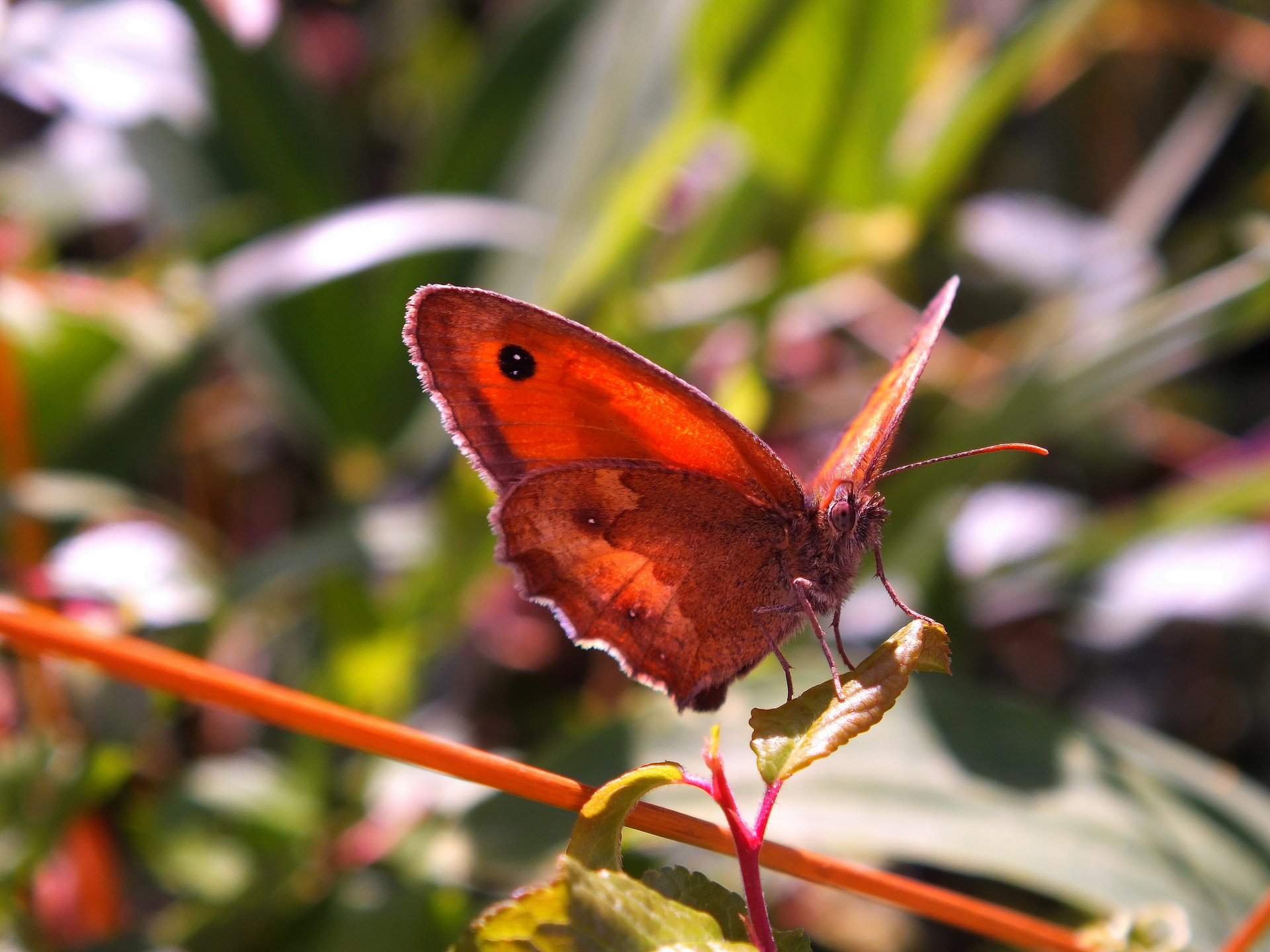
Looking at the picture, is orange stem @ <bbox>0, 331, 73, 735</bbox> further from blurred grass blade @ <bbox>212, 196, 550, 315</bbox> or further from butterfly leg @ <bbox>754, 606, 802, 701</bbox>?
butterfly leg @ <bbox>754, 606, 802, 701</bbox>

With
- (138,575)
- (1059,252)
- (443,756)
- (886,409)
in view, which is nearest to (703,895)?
(443,756)

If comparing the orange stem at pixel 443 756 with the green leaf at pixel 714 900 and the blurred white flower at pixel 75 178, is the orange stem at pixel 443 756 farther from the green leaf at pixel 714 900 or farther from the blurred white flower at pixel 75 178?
the blurred white flower at pixel 75 178

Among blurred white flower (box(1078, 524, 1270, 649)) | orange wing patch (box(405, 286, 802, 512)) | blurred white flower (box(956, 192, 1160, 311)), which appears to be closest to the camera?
orange wing patch (box(405, 286, 802, 512))

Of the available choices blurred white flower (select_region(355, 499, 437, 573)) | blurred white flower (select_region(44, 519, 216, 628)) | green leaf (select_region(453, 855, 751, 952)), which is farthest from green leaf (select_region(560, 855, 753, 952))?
blurred white flower (select_region(355, 499, 437, 573))

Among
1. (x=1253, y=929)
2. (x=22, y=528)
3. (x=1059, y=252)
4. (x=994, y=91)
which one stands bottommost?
(x=22, y=528)

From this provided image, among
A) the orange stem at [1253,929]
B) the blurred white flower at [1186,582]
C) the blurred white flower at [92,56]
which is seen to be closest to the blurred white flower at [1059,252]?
the blurred white flower at [1186,582]

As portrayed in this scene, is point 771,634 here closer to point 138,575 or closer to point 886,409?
point 886,409

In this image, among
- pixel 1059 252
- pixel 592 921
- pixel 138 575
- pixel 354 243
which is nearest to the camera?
pixel 592 921

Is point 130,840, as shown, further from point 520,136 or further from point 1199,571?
point 1199,571
